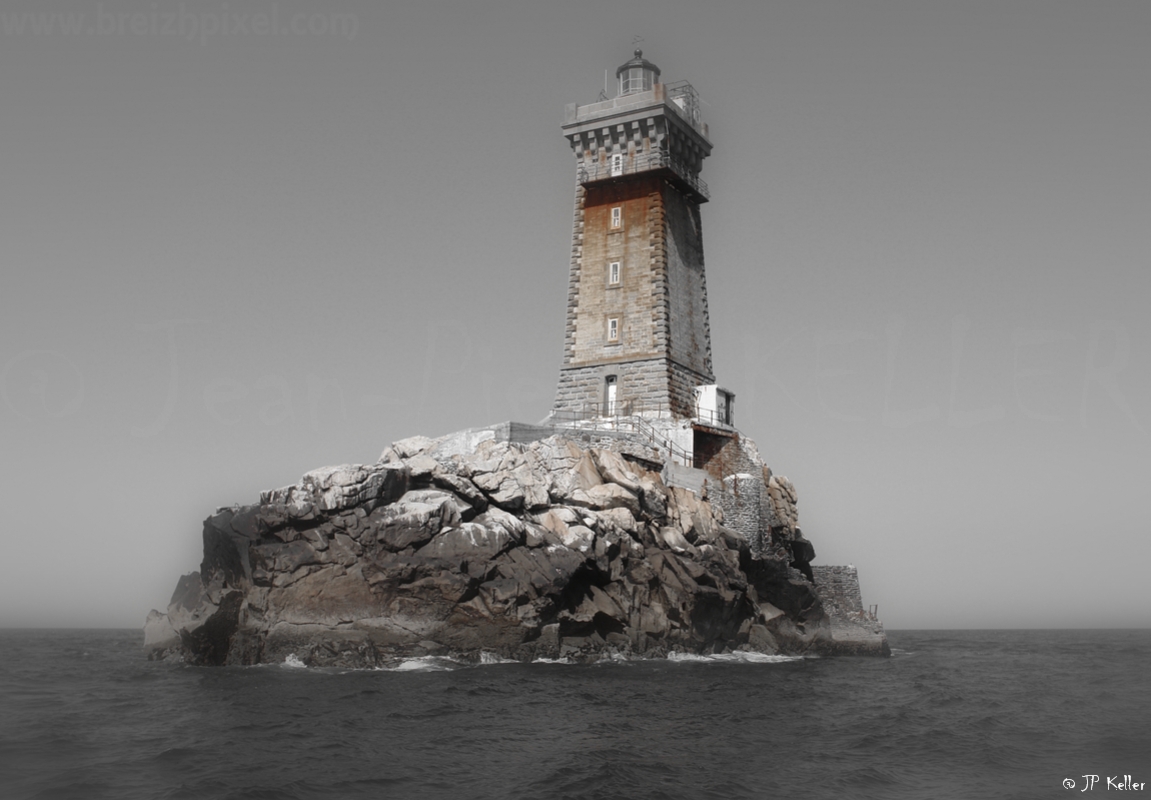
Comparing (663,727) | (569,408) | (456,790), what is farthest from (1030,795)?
(569,408)

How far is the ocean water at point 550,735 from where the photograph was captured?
15.0m

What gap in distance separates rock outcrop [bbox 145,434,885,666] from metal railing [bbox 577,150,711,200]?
1322 cm

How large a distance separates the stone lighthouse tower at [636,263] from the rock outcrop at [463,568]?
6012mm

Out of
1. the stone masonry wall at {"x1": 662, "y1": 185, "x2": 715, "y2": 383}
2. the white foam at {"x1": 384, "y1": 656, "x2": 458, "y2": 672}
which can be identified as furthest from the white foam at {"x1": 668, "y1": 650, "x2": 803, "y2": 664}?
the stone masonry wall at {"x1": 662, "y1": 185, "x2": 715, "y2": 383}

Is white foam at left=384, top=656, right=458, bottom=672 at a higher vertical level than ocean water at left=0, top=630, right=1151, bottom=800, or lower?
higher

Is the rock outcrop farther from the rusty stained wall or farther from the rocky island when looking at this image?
the rusty stained wall

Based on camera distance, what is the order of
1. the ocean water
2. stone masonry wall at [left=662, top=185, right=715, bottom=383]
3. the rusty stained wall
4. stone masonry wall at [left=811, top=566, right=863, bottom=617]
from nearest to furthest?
1. the ocean water
2. stone masonry wall at [left=811, top=566, right=863, bottom=617]
3. the rusty stained wall
4. stone masonry wall at [left=662, top=185, right=715, bottom=383]

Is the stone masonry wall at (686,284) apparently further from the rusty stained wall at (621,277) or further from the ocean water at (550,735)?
the ocean water at (550,735)

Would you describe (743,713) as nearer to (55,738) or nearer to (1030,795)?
(1030,795)

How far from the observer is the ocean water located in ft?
49.1

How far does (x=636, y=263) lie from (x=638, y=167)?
4.15 metres

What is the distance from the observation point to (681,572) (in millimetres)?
31922

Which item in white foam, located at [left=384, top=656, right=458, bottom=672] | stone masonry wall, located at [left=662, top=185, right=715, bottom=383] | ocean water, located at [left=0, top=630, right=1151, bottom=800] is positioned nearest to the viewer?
ocean water, located at [left=0, top=630, right=1151, bottom=800]

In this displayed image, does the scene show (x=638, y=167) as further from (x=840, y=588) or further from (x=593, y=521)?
(x=840, y=588)
